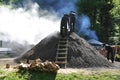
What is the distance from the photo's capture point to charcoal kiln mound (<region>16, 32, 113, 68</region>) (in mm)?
22406

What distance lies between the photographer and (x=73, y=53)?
22.8m

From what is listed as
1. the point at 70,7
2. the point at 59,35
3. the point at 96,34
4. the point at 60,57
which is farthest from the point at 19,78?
the point at 70,7

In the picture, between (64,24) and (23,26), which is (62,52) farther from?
(23,26)

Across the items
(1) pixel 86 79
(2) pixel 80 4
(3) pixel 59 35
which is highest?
(2) pixel 80 4

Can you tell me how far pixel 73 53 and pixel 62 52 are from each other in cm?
64

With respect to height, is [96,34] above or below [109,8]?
below

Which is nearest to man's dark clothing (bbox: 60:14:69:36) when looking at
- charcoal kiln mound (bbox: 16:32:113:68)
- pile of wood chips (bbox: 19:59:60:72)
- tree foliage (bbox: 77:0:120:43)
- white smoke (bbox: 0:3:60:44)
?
charcoal kiln mound (bbox: 16:32:113:68)

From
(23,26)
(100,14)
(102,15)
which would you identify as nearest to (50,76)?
(23,26)

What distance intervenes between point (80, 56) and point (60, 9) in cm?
3189

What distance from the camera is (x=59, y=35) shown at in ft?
79.4

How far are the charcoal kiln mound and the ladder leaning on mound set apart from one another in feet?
0.64

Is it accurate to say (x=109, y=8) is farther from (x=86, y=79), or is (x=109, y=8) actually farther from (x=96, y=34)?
(x=86, y=79)

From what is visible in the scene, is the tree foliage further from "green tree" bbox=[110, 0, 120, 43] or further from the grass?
the grass

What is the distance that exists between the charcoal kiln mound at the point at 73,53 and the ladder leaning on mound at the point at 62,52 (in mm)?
195
